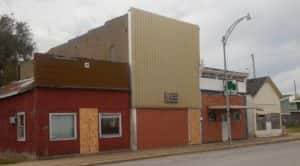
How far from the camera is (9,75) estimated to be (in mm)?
38719

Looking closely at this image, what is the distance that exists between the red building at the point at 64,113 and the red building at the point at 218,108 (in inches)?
316

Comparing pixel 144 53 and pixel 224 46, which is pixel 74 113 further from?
pixel 224 46

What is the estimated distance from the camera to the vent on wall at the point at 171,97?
28.2m

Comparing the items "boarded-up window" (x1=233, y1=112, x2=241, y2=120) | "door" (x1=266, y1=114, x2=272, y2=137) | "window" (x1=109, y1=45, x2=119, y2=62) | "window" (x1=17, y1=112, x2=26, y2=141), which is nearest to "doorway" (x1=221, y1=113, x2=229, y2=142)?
"boarded-up window" (x1=233, y1=112, x2=241, y2=120)

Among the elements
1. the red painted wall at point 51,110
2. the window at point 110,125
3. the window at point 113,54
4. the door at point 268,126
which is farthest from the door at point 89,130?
the door at point 268,126

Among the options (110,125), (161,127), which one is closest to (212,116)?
(161,127)

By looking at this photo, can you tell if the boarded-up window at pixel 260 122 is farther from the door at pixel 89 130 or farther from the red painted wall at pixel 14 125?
the red painted wall at pixel 14 125

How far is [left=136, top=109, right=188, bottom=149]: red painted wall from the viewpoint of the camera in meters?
26.5

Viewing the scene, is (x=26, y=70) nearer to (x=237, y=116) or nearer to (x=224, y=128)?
(x=224, y=128)

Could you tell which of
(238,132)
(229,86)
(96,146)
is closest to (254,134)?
(238,132)

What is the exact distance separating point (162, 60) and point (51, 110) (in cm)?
863

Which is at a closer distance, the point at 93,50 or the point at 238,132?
the point at 93,50

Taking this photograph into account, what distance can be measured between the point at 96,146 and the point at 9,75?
1789cm

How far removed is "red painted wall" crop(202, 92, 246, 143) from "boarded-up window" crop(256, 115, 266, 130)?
114 inches
